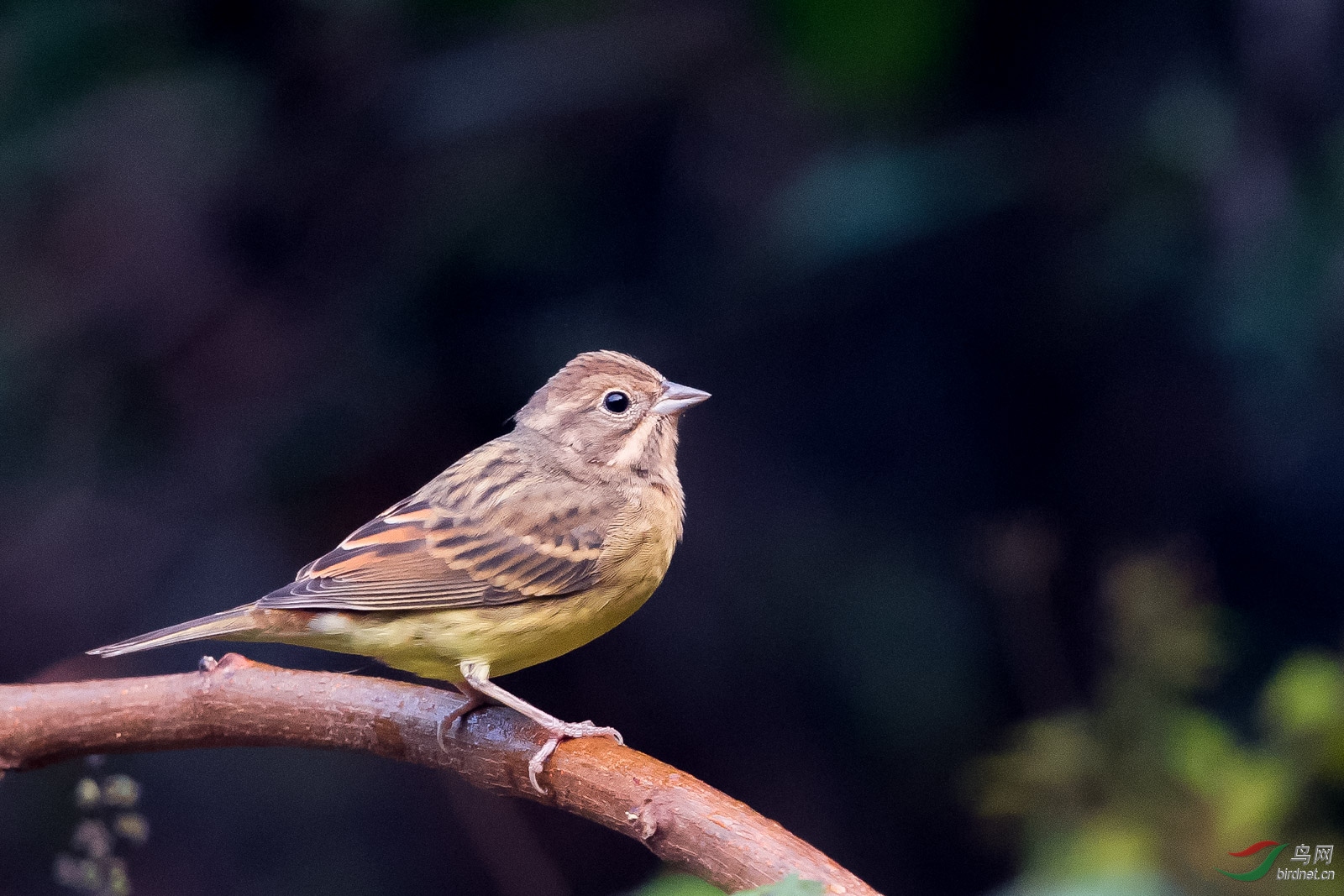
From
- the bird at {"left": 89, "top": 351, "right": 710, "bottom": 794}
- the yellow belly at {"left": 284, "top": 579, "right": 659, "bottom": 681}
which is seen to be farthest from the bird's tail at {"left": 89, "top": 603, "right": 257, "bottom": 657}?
the yellow belly at {"left": 284, "top": 579, "right": 659, "bottom": 681}

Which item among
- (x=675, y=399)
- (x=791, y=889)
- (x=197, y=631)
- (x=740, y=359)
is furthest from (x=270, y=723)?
(x=740, y=359)

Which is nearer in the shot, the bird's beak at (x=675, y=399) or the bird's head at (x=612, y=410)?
the bird's beak at (x=675, y=399)

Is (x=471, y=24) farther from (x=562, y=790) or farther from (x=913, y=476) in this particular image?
(x=562, y=790)

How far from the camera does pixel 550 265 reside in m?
4.52

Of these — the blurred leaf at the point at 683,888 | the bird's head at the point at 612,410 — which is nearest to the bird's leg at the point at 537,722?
the blurred leaf at the point at 683,888

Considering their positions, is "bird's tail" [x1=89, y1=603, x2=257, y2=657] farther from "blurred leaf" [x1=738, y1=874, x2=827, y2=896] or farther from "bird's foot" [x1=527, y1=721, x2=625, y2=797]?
"blurred leaf" [x1=738, y1=874, x2=827, y2=896]

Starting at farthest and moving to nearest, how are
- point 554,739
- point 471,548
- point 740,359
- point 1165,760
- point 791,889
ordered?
point 740,359 → point 1165,760 → point 471,548 → point 554,739 → point 791,889

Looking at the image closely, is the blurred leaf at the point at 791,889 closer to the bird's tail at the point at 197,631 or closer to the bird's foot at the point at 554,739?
the bird's foot at the point at 554,739

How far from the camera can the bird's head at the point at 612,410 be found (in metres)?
3.32

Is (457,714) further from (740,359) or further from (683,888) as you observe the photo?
(740,359)

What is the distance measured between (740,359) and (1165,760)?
6.93 feet

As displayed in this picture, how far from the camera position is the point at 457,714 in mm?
2928

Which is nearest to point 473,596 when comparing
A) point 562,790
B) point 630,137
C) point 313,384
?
point 562,790

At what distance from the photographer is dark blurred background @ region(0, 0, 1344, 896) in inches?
161
